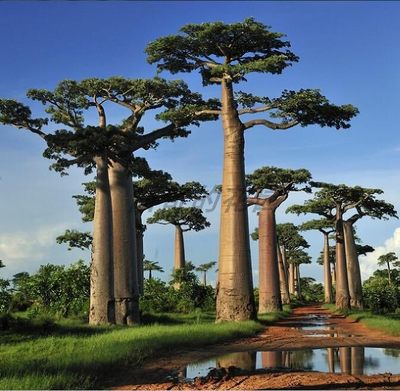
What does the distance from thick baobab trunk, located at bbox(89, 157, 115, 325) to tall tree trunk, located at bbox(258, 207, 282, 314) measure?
10535 mm

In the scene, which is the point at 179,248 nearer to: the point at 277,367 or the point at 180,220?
the point at 180,220

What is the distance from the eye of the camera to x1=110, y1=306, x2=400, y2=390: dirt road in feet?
20.5

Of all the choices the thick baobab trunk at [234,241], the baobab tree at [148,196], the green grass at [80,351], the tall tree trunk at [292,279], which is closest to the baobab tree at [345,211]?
the baobab tree at [148,196]

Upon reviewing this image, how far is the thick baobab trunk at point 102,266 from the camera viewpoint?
14445 mm

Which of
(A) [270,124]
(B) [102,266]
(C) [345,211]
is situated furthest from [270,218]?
(B) [102,266]

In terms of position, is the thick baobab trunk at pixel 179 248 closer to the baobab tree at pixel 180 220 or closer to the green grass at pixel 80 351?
the baobab tree at pixel 180 220

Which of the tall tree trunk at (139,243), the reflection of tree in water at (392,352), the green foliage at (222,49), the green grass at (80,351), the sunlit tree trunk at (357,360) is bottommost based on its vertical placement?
the reflection of tree in water at (392,352)

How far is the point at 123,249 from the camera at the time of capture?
15.7 meters

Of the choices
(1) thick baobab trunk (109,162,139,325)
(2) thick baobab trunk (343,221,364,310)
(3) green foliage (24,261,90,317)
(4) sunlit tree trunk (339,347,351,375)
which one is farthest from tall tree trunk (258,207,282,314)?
(4) sunlit tree trunk (339,347,351,375)

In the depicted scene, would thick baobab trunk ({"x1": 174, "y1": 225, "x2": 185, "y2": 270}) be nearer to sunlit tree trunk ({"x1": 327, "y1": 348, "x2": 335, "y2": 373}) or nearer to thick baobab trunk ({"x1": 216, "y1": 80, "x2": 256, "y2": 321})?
thick baobab trunk ({"x1": 216, "y1": 80, "x2": 256, "y2": 321})

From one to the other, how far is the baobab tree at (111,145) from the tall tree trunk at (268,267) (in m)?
7.68

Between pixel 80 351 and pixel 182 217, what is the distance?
75.3 ft

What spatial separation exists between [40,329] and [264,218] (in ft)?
47.5

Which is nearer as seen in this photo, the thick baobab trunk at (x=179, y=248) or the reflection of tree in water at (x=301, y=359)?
the reflection of tree in water at (x=301, y=359)
